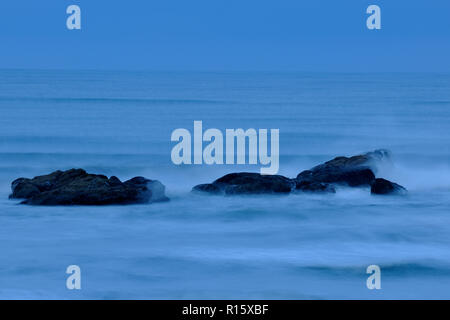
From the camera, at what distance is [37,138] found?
28922 mm

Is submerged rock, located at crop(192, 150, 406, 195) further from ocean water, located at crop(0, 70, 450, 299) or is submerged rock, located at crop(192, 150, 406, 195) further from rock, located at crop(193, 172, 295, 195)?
ocean water, located at crop(0, 70, 450, 299)

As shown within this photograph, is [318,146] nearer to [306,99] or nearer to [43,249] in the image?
[43,249]

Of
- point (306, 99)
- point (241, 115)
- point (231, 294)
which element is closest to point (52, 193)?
point (231, 294)

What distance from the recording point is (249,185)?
1546cm

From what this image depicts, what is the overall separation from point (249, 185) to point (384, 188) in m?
2.19

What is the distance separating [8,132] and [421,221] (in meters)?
19.7

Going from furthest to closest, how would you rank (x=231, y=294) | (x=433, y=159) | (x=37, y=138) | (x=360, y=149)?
(x=37, y=138)
(x=360, y=149)
(x=433, y=159)
(x=231, y=294)

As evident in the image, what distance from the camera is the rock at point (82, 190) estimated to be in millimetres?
14430

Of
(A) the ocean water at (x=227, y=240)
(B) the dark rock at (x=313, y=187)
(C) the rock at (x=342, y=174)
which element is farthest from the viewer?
(C) the rock at (x=342, y=174)

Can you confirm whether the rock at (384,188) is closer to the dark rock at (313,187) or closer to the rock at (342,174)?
the rock at (342,174)

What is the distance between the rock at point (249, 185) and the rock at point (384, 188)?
1.32 m

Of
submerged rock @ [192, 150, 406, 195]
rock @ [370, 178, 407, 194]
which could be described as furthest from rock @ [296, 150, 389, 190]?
rock @ [370, 178, 407, 194]

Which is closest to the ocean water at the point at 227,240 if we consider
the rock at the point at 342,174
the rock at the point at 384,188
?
the rock at the point at 384,188

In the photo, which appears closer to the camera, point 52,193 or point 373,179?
point 52,193
